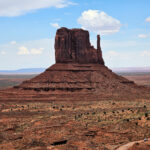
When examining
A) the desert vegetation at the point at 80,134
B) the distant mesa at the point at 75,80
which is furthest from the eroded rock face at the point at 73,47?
the desert vegetation at the point at 80,134

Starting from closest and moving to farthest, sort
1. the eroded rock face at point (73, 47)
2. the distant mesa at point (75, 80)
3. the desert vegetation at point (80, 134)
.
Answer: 1. the desert vegetation at point (80, 134)
2. the distant mesa at point (75, 80)
3. the eroded rock face at point (73, 47)

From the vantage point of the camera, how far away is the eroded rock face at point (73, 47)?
97562 mm

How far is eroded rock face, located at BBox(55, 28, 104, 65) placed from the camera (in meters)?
97.6

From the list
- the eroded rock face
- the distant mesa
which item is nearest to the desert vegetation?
the distant mesa

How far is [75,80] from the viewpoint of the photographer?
9200cm

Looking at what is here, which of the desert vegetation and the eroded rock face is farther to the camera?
the eroded rock face

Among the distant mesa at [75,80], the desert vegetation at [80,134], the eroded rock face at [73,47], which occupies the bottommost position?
the desert vegetation at [80,134]

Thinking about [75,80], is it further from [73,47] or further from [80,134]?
[80,134]

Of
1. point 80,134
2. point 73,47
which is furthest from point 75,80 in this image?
point 80,134

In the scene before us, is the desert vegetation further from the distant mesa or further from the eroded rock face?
the eroded rock face

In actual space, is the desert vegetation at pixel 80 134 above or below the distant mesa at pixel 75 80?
below

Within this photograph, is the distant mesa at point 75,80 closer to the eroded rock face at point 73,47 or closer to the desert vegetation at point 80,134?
the eroded rock face at point 73,47

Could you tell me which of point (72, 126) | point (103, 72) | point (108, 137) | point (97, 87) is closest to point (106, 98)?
point (97, 87)

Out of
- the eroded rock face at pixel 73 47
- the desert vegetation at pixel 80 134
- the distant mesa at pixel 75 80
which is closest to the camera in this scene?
the desert vegetation at pixel 80 134
